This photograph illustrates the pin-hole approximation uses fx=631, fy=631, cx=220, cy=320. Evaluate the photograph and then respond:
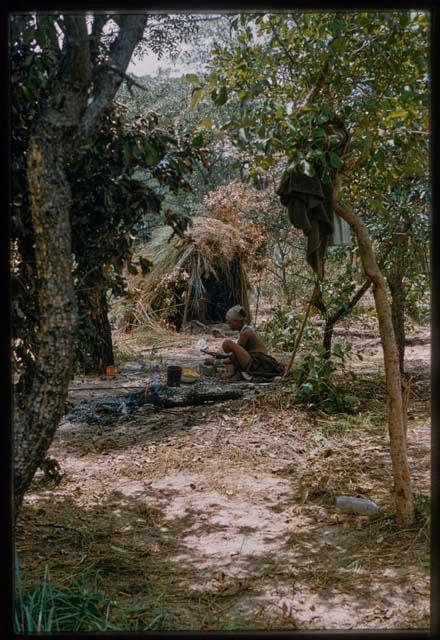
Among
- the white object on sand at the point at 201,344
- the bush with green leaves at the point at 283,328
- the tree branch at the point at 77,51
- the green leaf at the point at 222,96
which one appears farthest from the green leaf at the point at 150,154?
the white object on sand at the point at 201,344

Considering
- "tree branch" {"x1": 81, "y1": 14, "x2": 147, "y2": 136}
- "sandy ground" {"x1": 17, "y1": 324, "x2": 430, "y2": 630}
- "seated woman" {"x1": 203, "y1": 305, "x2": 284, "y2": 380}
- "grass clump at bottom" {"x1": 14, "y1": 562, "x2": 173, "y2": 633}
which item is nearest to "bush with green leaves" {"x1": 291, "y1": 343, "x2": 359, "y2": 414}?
"sandy ground" {"x1": 17, "y1": 324, "x2": 430, "y2": 630}

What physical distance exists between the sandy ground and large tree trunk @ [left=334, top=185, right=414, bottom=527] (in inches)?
4.7

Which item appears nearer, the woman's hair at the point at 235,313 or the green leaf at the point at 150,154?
the green leaf at the point at 150,154

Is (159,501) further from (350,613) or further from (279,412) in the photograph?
(279,412)

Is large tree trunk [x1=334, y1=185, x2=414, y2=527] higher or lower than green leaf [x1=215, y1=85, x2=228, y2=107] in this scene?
lower

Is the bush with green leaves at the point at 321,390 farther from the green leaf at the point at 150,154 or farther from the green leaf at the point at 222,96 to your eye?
the green leaf at the point at 222,96

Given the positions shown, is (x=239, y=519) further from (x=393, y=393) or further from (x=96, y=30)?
(x=96, y=30)

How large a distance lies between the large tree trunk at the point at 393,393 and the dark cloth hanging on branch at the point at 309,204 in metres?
0.16

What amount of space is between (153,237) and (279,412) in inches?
225

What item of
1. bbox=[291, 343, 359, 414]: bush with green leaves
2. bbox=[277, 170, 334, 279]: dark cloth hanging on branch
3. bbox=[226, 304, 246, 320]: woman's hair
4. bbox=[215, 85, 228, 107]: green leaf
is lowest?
bbox=[291, 343, 359, 414]: bush with green leaves

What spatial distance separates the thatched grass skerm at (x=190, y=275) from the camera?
9352mm

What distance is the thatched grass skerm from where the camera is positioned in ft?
30.7

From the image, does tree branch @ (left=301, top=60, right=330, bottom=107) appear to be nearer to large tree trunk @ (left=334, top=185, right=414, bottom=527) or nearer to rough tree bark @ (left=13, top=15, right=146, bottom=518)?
large tree trunk @ (left=334, top=185, right=414, bottom=527)

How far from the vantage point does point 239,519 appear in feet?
10.5
